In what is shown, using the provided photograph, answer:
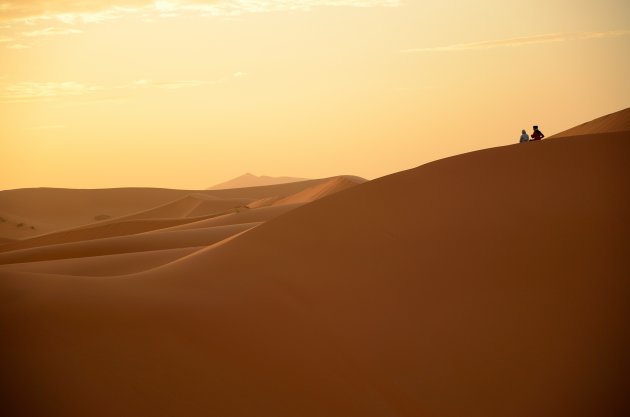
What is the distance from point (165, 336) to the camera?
721 cm

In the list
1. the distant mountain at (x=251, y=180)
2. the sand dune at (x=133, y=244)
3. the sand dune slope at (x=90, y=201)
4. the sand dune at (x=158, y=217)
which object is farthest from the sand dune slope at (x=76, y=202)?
the distant mountain at (x=251, y=180)

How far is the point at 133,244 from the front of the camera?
17.4 meters

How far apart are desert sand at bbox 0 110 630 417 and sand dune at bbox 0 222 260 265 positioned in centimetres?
731

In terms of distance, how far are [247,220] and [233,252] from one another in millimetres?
15457

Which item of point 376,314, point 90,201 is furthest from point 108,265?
point 90,201

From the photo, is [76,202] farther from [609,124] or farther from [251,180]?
[251,180]

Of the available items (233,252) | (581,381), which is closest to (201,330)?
(233,252)

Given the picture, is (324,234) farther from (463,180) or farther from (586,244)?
(586,244)

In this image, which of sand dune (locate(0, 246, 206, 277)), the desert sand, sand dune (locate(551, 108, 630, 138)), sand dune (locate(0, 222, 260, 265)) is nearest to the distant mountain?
sand dune (locate(551, 108, 630, 138))

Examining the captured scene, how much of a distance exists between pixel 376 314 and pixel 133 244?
10.7m

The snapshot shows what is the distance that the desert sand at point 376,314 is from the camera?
6.60m

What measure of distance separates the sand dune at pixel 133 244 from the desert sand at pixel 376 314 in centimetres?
731

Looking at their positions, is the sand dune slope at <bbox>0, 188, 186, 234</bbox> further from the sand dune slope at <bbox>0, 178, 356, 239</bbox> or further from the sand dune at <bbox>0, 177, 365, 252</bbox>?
the sand dune at <bbox>0, 177, 365, 252</bbox>

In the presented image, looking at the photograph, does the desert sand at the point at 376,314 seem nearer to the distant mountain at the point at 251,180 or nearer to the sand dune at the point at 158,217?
the sand dune at the point at 158,217
